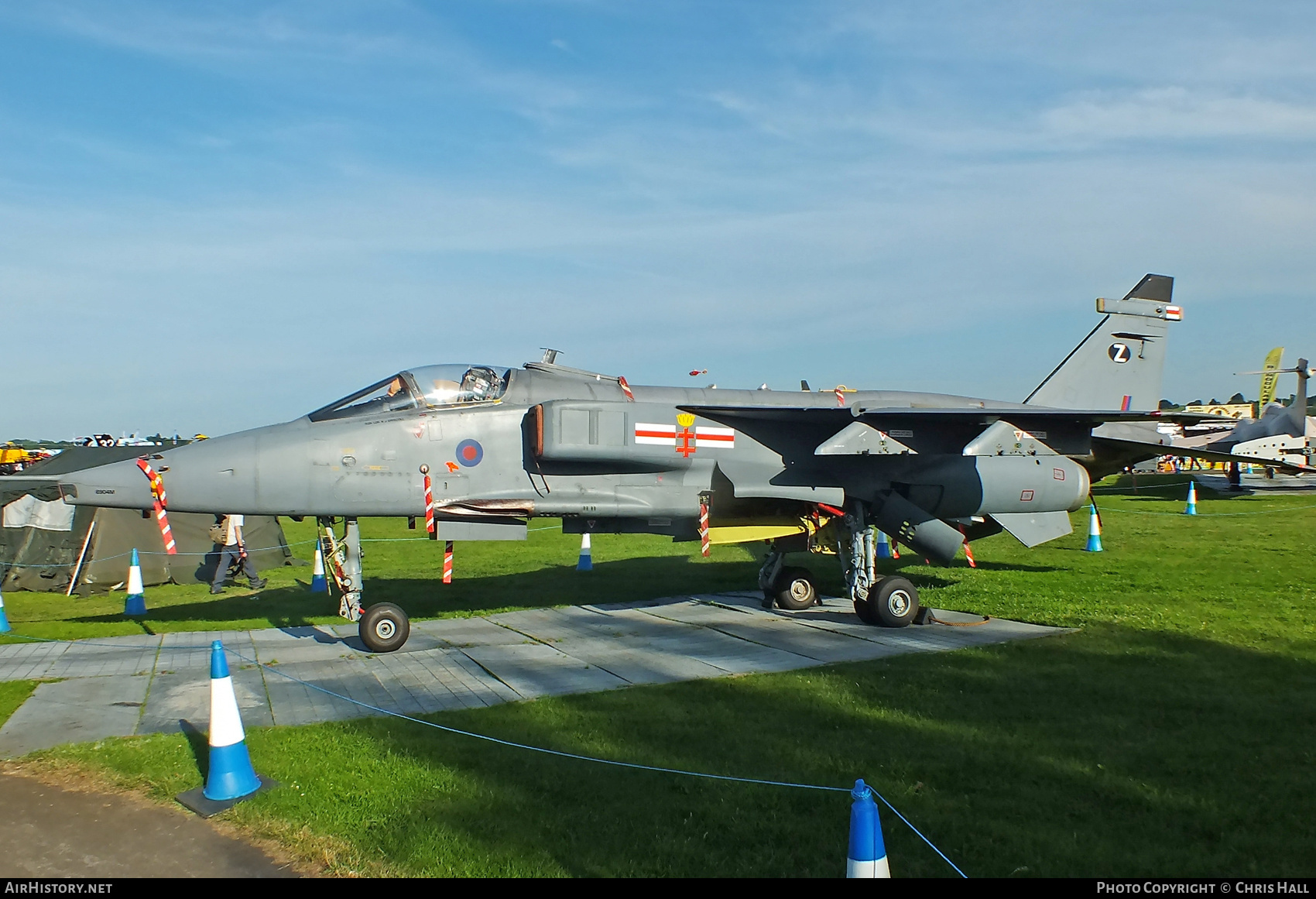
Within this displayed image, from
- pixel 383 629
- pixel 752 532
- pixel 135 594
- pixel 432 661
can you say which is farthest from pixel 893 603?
pixel 135 594

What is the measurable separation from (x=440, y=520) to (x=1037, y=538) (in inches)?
340

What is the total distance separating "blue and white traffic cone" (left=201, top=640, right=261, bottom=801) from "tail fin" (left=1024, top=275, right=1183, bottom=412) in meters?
13.0

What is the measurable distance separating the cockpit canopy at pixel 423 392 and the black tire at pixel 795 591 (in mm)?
5042

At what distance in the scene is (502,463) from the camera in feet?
34.1

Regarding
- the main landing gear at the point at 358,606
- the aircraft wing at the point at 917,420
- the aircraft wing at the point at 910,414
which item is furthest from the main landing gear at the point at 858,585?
the main landing gear at the point at 358,606

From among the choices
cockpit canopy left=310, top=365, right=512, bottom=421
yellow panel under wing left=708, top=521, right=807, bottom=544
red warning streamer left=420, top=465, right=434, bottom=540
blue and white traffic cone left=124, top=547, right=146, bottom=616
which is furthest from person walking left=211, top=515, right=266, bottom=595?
yellow panel under wing left=708, top=521, right=807, bottom=544

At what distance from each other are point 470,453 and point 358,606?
2.25 m

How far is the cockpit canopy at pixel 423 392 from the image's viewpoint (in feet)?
33.2

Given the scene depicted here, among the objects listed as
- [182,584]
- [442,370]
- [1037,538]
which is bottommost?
[182,584]

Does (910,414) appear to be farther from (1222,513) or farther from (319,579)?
(1222,513)

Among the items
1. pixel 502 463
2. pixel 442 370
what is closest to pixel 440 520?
pixel 502 463

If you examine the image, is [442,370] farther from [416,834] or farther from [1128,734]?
[1128,734]

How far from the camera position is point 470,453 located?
10289mm

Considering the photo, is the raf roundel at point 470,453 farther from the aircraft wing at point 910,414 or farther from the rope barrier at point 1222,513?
the rope barrier at point 1222,513
